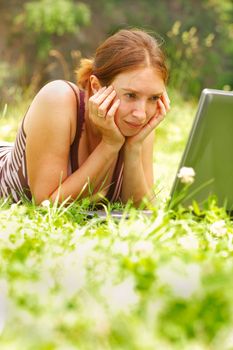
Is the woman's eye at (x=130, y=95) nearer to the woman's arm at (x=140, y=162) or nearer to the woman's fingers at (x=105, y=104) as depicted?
the woman's fingers at (x=105, y=104)

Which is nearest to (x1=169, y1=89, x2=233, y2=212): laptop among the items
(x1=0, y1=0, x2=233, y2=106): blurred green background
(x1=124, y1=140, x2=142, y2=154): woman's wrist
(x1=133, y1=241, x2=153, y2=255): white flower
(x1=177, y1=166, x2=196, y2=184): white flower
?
(x1=177, y1=166, x2=196, y2=184): white flower

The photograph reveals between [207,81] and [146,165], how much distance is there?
1071cm

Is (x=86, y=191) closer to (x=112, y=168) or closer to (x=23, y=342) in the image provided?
(x=112, y=168)

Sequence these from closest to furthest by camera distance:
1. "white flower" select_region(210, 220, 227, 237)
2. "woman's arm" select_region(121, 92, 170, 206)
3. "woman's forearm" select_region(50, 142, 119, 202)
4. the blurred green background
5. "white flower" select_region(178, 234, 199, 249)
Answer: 1. "white flower" select_region(178, 234, 199, 249)
2. "white flower" select_region(210, 220, 227, 237)
3. "woman's forearm" select_region(50, 142, 119, 202)
4. "woman's arm" select_region(121, 92, 170, 206)
5. the blurred green background

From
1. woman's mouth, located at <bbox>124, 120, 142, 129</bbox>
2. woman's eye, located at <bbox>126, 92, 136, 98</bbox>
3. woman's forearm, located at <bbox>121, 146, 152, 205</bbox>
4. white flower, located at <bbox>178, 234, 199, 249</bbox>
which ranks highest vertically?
woman's eye, located at <bbox>126, 92, 136, 98</bbox>

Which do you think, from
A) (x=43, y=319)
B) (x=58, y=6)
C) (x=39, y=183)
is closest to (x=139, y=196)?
(x=39, y=183)

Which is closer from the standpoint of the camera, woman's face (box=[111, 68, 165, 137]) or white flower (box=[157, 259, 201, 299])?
white flower (box=[157, 259, 201, 299])

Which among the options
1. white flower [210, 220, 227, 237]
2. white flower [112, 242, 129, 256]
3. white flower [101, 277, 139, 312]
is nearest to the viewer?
white flower [101, 277, 139, 312]

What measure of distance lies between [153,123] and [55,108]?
→ 0.38 metres

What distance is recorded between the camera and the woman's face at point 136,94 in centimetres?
287

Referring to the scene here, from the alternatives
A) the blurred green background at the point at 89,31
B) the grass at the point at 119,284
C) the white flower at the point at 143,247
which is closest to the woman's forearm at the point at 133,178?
the grass at the point at 119,284

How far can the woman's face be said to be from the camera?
2867 mm

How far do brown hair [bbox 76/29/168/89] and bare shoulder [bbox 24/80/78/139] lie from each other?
14cm

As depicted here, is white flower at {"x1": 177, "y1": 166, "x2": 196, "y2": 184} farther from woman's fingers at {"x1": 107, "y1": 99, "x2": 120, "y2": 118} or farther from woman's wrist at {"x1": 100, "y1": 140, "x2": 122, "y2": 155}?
woman's wrist at {"x1": 100, "y1": 140, "x2": 122, "y2": 155}
